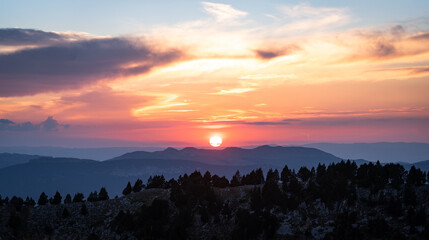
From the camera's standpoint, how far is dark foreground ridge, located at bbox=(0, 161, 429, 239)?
85.0 meters

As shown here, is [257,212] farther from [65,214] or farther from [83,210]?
[65,214]

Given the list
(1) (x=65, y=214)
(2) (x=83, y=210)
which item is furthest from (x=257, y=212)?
(1) (x=65, y=214)

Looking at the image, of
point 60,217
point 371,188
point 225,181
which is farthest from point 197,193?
point 371,188

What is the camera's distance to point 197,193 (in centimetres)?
11644

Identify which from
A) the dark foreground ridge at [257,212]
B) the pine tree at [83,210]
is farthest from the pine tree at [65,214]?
the pine tree at [83,210]

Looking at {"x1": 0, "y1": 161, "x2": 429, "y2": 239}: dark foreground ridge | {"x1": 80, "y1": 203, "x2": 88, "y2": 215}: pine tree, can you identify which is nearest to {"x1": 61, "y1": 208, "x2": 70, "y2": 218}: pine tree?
{"x1": 0, "y1": 161, "x2": 429, "y2": 239}: dark foreground ridge

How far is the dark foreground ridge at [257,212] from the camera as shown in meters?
85.0

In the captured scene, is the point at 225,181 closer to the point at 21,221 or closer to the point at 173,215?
the point at 173,215

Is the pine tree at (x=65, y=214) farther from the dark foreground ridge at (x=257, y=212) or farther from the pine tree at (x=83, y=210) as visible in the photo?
the pine tree at (x=83, y=210)

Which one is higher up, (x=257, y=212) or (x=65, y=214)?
(x=257, y=212)

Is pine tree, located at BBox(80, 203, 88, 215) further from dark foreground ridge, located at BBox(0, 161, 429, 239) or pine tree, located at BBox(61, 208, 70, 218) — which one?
pine tree, located at BBox(61, 208, 70, 218)

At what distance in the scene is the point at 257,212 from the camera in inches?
3861

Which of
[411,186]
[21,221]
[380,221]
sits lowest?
[21,221]

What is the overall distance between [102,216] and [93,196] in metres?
27.4
